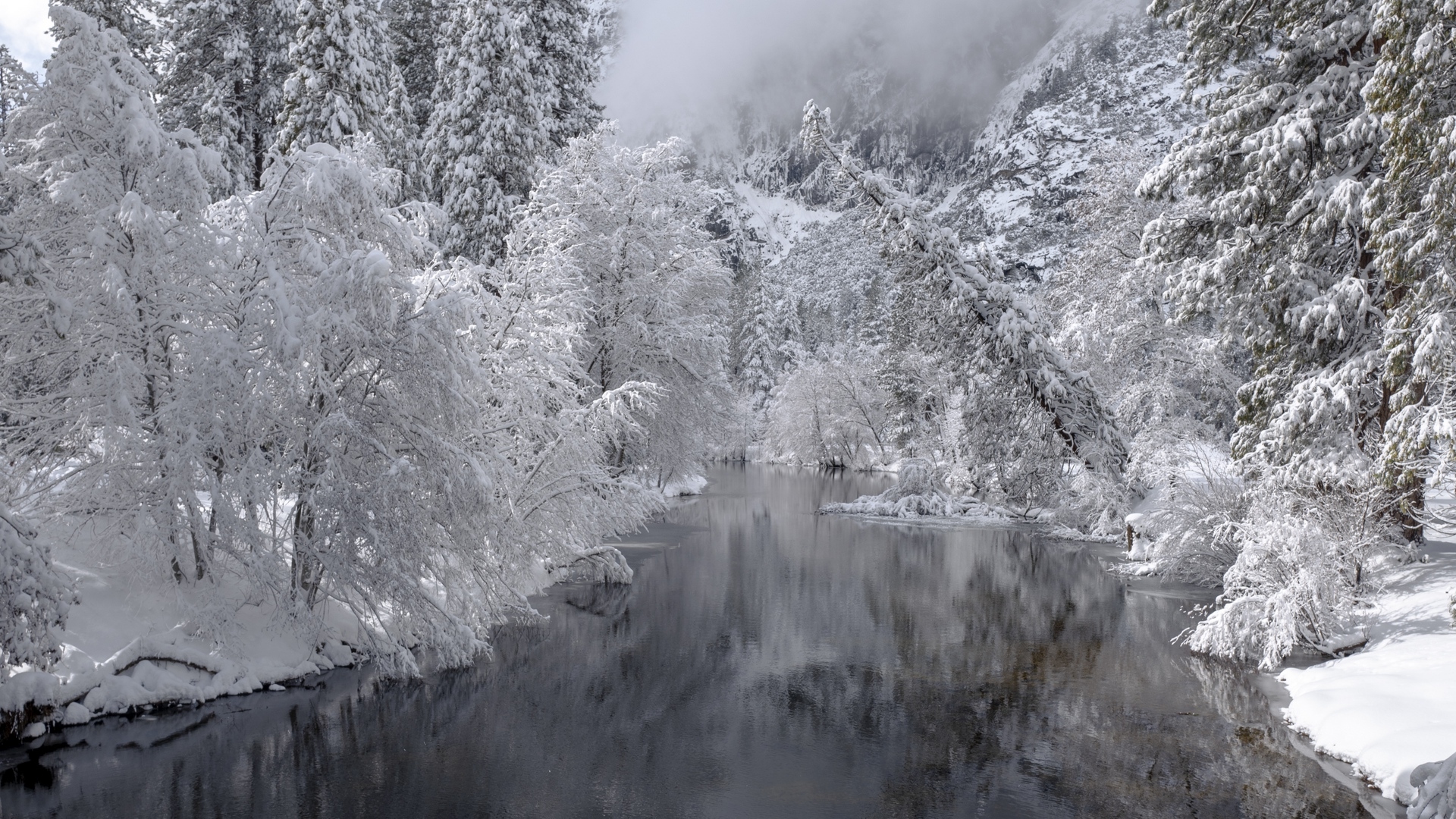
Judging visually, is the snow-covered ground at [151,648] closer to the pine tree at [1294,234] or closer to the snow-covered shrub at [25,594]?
the snow-covered shrub at [25,594]

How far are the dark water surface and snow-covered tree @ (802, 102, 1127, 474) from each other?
26.8 ft

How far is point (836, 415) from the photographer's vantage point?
206 feet

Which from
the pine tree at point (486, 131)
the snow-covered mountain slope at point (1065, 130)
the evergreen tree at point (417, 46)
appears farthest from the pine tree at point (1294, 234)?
the snow-covered mountain slope at point (1065, 130)

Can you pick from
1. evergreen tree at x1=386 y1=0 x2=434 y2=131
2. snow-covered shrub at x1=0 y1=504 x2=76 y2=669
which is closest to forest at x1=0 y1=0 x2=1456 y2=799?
snow-covered shrub at x1=0 y1=504 x2=76 y2=669

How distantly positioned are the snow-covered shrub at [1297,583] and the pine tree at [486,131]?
20074mm

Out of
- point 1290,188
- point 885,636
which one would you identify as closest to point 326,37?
point 885,636

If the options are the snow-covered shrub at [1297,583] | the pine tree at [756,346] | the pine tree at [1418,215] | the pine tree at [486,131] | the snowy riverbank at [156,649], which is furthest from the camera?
the pine tree at [756,346]

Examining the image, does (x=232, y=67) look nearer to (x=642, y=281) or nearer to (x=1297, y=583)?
(x=642, y=281)

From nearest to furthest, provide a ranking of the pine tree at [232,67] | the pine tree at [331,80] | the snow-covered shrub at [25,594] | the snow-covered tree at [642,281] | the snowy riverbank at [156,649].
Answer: the snow-covered shrub at [25,594], the snowy riverbank at [156,649], the pine tree at [331,80], the snow-covered tree at [642,281], the pine tree at [232,67]

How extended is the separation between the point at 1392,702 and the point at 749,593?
416 inches

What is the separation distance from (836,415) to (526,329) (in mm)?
48892

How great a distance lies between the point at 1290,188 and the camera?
14.5 m

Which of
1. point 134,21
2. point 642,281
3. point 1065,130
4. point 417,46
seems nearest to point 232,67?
point 134,21

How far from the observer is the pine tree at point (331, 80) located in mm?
22234
